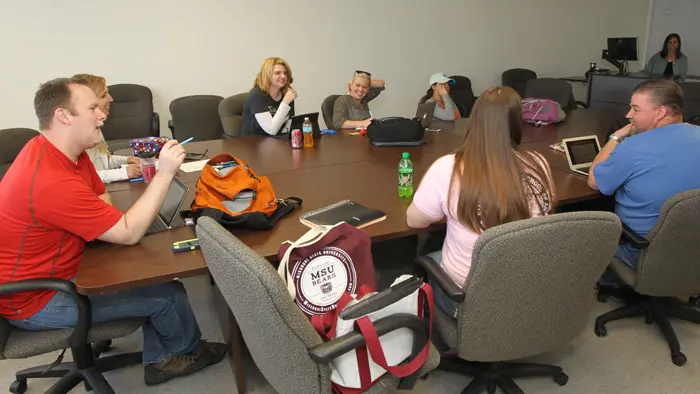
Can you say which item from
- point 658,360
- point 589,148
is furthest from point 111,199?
point 658,360

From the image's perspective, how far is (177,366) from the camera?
6.94 ft

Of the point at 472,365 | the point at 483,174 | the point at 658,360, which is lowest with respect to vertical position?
the point at 658,360

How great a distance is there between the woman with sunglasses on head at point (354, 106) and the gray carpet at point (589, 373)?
1.93 metres

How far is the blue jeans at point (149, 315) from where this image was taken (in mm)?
1675

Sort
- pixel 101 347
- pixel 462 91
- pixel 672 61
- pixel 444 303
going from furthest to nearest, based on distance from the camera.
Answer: pixel 672 61
pixel 462 91
pixel 101 347
pixel 444 303

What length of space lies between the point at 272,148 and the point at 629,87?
4349mm

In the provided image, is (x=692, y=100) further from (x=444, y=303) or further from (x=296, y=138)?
(x=444, y=303)

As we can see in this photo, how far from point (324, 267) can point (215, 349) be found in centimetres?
99

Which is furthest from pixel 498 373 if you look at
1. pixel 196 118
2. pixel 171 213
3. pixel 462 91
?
pixel 462 91

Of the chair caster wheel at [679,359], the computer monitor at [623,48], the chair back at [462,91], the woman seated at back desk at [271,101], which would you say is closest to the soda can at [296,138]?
the woman seated at back desk at [271,101]

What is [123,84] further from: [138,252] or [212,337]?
[138,252]

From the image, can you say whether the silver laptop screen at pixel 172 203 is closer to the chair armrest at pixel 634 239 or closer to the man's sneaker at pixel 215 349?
the man's sneaker at pixel 215 349

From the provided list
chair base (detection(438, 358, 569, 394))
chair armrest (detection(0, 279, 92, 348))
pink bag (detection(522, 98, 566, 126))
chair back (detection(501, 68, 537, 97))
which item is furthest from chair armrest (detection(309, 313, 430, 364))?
chair back (detection(501, 68, 537, 97))

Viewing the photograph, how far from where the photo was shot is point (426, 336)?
1363 mm
